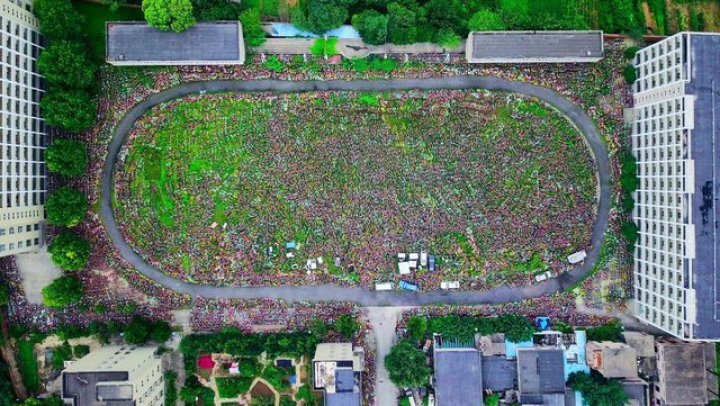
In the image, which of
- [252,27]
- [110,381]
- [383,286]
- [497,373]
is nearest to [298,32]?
[252,27]

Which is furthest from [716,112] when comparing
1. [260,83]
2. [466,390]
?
[260,83]

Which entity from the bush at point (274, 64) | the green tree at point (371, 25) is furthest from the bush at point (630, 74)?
the bush at point (274, 64)

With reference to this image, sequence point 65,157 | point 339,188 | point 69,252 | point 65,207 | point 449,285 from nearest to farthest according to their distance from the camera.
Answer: point 65,157 → point 65,207 → point 69,252 → point 449,285 → point 339,188

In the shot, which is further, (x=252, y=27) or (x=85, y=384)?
(x=252, y=27)

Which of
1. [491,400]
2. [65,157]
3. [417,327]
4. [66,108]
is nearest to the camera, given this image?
[66,108]

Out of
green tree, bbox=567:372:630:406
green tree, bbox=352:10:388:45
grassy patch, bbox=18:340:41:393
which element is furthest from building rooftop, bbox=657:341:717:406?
grassy patch, bbox=18:340:41:393

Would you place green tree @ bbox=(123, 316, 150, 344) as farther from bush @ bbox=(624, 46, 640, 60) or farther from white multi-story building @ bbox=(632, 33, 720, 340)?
bush @ bbox=(624, 46, 640, 60)

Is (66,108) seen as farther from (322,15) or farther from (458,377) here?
(458,377)
